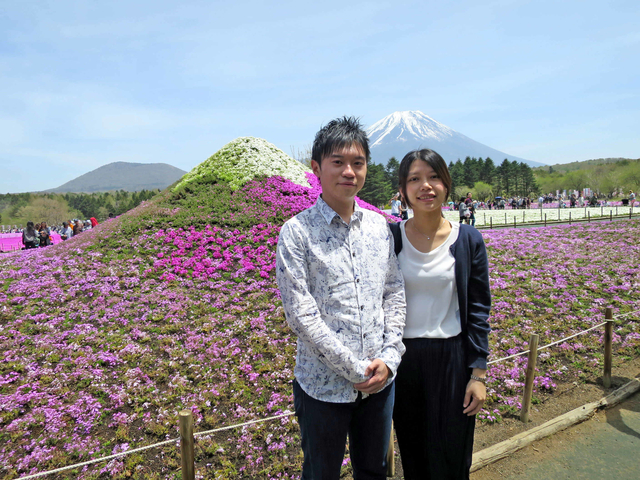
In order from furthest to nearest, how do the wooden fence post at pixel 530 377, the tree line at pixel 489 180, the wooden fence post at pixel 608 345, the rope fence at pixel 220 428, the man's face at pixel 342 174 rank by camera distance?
the tree line at pixel 489 180
the wooden fence post at pixel 608 345
the wooden fence post at pixel 530 377
the rope fence at pixel 220 428
the man's face at pixel 342 174

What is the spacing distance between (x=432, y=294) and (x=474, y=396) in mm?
677

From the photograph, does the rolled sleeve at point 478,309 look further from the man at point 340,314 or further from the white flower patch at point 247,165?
the white flower patch at point 247,165

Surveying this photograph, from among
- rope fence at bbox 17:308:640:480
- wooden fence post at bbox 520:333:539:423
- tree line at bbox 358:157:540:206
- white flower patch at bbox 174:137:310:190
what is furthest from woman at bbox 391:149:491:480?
tree line at bbox 358:157:540:206

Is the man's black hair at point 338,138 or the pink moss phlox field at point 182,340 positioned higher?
the man's black hair at point 338,138

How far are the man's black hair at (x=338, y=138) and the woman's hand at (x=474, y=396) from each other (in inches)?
61.9

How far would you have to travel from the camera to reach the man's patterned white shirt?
1.99 metres

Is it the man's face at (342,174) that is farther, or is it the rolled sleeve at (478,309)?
the rolled sleeve at (478,309)

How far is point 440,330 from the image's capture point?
232cm

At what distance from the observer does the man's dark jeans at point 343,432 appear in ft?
6.77

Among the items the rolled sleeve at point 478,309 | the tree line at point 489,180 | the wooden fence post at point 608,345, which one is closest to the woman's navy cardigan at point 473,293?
the rolled sleeve at point 478,309

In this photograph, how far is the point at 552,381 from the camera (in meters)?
5.49

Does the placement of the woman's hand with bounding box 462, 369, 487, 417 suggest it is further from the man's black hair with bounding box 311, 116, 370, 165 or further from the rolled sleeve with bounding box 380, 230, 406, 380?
the man's black hair with bounding box 311, 116, 370, 165

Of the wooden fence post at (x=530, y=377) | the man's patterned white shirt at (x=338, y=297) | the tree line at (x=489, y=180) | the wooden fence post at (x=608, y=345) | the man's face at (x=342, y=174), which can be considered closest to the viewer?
the man's patterned white shirt at (x=338, y=297)

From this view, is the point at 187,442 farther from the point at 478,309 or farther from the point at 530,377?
the point at 530,377
